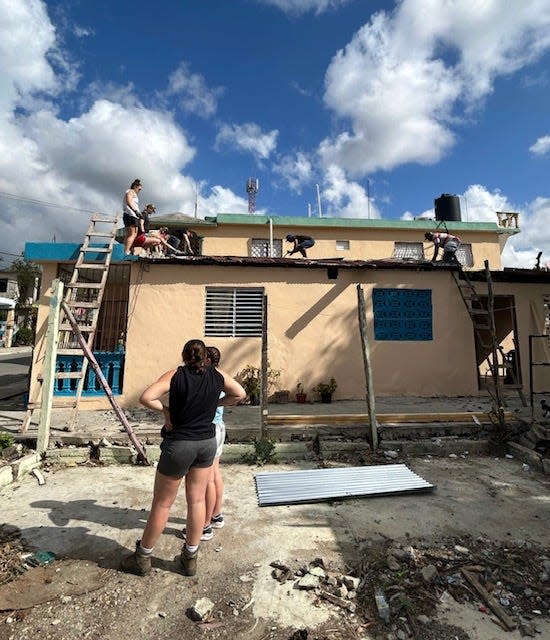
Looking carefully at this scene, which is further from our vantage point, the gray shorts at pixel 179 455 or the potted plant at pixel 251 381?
the potted plant at pixel 251 381

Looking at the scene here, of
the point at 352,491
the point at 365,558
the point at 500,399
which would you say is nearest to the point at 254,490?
the point at 352,491

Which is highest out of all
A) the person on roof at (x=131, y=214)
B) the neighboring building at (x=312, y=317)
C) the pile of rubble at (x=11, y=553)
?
the person on roof at (x=131, y=214)

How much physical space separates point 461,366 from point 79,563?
344 inches

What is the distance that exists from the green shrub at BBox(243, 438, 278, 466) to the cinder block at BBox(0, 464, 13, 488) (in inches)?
117

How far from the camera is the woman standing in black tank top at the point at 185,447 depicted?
2738 mm

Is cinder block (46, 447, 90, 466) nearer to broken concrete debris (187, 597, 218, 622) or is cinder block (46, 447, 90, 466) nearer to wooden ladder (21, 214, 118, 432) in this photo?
wooden ladder (21, 214, 118, 432)

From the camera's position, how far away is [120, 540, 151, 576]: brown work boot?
2816mm

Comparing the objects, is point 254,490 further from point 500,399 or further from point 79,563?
point 500,399

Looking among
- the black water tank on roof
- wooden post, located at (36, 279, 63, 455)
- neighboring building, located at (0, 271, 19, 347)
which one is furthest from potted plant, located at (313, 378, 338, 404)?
neighboring building, located at (0, 271, 19, 347)

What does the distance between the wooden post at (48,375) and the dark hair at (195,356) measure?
3596mm

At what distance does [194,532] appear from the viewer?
2.85 meters

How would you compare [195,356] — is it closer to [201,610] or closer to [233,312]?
[201,610]

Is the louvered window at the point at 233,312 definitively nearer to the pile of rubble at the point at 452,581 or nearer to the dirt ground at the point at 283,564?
the dirt ground at the point at 283,564

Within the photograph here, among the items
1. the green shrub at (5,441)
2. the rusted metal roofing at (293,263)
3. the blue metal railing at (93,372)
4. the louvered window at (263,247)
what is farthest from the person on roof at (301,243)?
the green shrub at (5,441)
